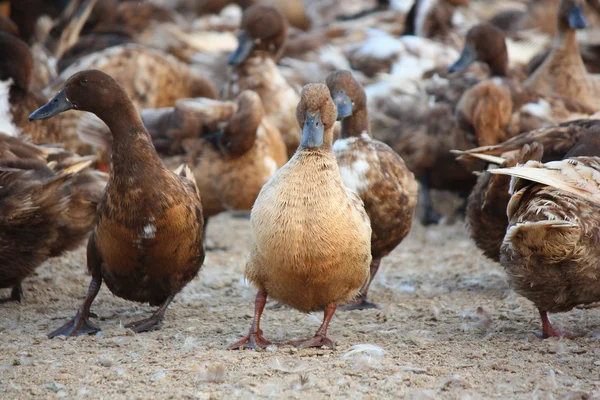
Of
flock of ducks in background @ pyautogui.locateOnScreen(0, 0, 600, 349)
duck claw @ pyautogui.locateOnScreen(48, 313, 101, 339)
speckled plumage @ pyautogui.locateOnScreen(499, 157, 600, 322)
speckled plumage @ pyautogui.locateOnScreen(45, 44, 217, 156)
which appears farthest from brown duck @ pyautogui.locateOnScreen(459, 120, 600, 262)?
speckled plumage @ pyautogui.locateOnScreen(45, 44, 217, 156)

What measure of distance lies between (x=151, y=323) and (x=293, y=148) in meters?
4.21

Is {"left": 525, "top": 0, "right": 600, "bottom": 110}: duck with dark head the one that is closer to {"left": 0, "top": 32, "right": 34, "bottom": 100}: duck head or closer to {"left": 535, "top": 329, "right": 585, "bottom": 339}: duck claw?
{"left": 535, "top": 329, "right": 585, "bottom": 339}: duck claw

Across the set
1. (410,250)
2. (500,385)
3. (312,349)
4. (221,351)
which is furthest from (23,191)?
(410,250)

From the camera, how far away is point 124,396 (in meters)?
3.87

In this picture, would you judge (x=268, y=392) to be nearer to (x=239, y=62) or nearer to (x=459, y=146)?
(x=459, y=146)

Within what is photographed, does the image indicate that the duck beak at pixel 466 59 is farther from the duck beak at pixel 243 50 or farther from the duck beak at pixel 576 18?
the duck beak at pixel 243 50

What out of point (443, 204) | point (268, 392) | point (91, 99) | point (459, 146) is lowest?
point (443, 204)

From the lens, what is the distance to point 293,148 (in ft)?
29.7

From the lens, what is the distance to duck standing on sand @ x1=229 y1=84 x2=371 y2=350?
441 cm

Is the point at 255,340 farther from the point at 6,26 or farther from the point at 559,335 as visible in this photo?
the point at 6,26

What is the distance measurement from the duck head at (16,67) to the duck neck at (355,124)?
2792 millimetres

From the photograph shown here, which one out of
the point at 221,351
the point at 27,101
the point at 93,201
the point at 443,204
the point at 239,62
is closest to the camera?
the point at 221,351

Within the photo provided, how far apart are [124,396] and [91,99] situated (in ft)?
6.12

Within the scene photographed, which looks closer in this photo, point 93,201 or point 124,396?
point 124,396
